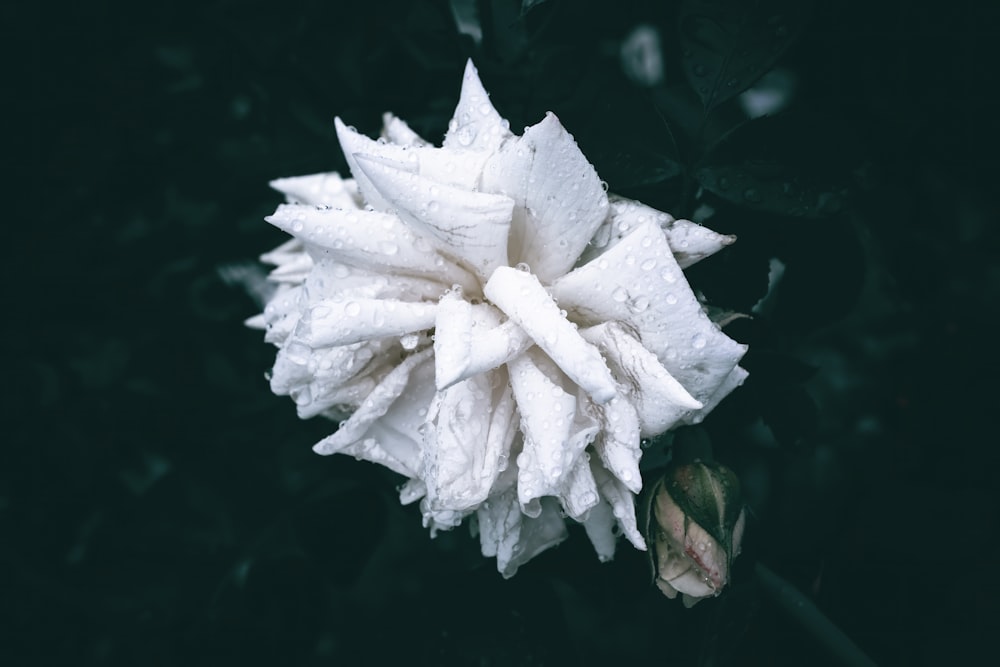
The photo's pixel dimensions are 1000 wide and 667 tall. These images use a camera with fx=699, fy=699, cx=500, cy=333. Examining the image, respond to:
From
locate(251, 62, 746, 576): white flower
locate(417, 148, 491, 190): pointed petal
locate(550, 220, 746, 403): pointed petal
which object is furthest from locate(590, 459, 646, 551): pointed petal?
locate(417, 148, 491, 190): pointed petal

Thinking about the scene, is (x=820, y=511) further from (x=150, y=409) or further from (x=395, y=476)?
(x=150, y=409)

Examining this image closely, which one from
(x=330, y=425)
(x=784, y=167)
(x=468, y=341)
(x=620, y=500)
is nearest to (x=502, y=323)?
(x=468, y=341)

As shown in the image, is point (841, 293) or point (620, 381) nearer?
point (620, 381)

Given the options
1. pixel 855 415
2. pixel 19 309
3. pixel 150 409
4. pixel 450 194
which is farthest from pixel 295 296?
pixel 855 415

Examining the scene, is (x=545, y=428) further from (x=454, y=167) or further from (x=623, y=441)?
(x=454, y=167)

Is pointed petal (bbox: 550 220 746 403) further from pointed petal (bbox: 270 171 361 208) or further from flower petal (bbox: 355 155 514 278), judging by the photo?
pointed petal (bbox: 270 171 361 208)
